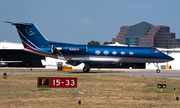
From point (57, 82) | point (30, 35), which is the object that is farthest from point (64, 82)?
point (30, 35)

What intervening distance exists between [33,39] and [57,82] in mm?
24459

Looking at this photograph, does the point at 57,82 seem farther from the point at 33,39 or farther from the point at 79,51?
the point at 33,39

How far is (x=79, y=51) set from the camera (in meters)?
43.3

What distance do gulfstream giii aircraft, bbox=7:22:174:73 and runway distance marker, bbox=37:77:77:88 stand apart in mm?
21992

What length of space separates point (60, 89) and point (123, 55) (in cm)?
2316

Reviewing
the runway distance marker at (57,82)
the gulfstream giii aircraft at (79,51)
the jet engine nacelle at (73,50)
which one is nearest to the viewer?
the runway distance marker at (57,82)

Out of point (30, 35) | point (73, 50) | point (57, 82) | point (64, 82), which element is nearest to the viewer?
point (64, 82)

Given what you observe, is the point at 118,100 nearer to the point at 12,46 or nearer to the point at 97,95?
the point at 97,95

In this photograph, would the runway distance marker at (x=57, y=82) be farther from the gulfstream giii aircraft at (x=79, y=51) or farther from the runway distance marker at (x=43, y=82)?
the gulfstream giii aircraft at (x=79, y=51)

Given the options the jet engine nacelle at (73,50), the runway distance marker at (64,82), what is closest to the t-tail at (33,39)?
the jet engine nacelle at (73,50)

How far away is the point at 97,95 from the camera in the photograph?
19.4 meters

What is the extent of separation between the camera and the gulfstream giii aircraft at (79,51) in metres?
A: 43.4

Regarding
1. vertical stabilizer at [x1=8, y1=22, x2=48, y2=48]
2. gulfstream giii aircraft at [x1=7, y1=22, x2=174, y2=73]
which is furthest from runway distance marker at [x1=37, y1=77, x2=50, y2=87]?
vertical stabilizer at [x1=8, y1=22, x2=48, y2=48]

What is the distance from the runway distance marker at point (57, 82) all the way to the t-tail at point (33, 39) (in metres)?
22.8
